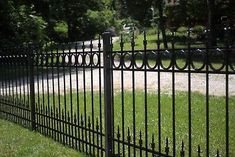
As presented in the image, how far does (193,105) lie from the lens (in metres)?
10.3

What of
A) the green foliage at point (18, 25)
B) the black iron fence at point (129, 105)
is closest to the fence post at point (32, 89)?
the black iron fence at point (129, 105)

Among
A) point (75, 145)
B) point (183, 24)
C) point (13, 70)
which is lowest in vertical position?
point (75, 145)

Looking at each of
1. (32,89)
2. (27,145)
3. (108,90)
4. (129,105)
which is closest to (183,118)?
(129,105)

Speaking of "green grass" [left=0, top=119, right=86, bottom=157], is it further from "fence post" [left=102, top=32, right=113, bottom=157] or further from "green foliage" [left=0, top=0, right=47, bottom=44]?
"green foliage" [left=0, top=0, right=47, bottom=44]

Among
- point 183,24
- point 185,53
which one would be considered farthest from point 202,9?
point 185,53

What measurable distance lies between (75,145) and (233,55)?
373 centimetres

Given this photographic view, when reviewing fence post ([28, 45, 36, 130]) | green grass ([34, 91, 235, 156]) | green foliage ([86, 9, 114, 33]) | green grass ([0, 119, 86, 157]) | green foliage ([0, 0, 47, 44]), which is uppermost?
green foliage ([86, 9, 114, 33])

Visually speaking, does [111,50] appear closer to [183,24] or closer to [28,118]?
[28,118]

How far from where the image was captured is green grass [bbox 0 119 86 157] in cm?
652

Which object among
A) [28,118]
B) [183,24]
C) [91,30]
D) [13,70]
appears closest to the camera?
[28,118]

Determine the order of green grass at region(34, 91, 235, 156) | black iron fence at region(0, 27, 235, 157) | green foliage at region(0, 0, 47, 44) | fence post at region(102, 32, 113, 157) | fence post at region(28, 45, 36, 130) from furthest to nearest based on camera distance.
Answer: green foliage at region(0, 0, 47, 44), fence post at region(28, 45, 36, 130), green grass at region(34, 91, 235, 156), fence post at region(102, 32, 113, 157), black iron fence at region(0, 27, 235, 157)

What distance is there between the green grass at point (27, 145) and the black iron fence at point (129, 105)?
0.66ft

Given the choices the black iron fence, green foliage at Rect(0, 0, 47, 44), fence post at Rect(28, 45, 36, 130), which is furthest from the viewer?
green foliage at Rect(0, 0, 47, 44)

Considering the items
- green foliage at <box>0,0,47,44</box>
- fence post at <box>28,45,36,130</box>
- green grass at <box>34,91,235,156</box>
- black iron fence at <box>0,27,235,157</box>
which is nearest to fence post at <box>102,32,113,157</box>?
black iron fence at <box>0,27,235,157</box>
